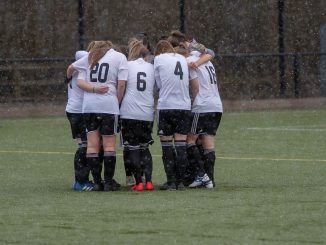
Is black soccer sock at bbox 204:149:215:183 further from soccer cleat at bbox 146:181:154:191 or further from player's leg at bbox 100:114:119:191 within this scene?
player's leg at bbox 100:114:119:191

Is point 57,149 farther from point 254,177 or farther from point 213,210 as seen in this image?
point 213,210

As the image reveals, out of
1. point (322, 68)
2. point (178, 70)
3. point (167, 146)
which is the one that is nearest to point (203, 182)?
point (167, 146)

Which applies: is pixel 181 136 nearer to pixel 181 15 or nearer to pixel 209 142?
pixel 209 142

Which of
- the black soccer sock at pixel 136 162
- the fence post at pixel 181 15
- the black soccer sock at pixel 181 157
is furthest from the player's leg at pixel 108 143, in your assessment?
the fence post at pixel 181 15

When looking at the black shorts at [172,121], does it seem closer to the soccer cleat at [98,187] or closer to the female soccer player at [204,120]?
the female soccer player at [204,120]

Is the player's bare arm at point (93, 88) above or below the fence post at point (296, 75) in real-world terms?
above

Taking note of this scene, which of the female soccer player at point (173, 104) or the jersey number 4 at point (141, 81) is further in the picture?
the jersey number 4 at point (141, 81)

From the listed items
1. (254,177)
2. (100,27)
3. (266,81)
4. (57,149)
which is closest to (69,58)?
(100,27)

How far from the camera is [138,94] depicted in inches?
592

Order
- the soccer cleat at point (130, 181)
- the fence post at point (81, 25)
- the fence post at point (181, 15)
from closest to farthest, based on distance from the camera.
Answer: the soccer cleat at point (130, 181) < the fence post at point (81, 25) < the fence post at point (181, 15)

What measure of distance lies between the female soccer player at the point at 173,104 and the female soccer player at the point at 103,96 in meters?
0.45

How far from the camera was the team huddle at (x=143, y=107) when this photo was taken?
49.1 ft

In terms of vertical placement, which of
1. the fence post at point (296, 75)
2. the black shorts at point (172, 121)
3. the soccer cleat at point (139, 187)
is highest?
the black shorts at point (172, 121)

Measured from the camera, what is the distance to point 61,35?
37375mm
